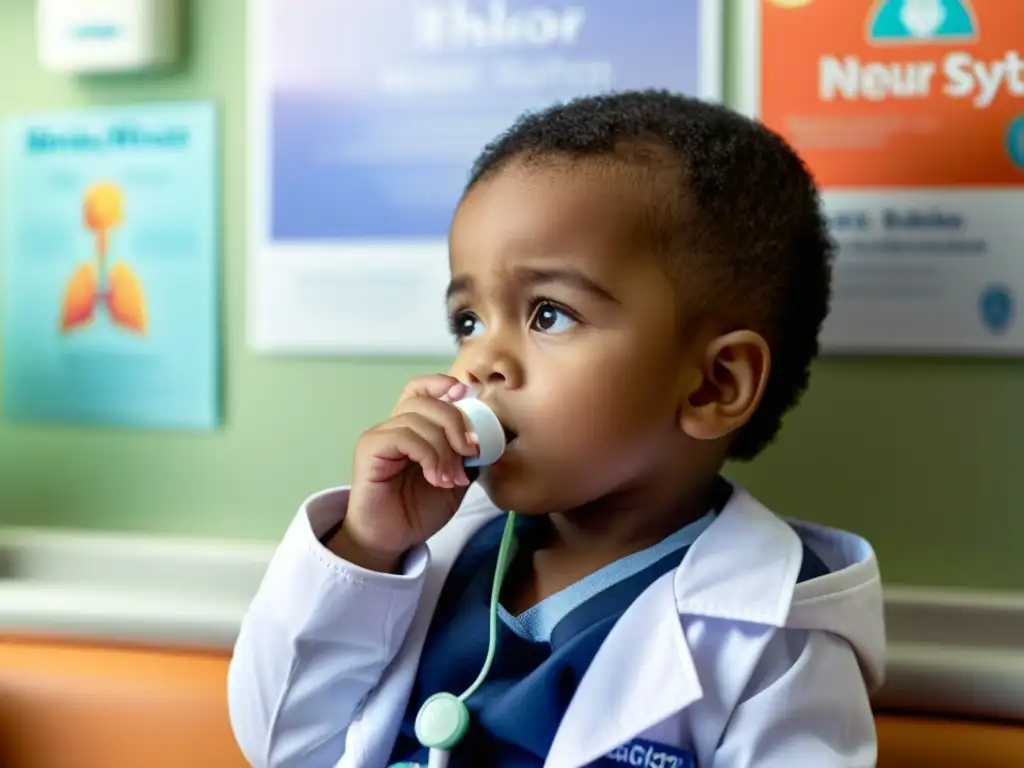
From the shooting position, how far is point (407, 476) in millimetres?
735

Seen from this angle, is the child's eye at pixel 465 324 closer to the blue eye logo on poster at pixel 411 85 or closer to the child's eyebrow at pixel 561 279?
the child's eyebrow at pixel 561 279

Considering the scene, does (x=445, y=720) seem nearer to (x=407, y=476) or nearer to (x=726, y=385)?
(x=407, y=476)

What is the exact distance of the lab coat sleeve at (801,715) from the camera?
635 millimetres

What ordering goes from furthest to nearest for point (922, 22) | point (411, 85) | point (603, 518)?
point (411, 85), point (922, 22), point (603, 518)

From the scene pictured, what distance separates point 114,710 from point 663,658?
484 millimetres

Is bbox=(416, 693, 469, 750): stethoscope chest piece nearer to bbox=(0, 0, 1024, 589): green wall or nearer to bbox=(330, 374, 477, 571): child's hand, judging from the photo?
bbox=(330, 374, 477, 571): child's hand

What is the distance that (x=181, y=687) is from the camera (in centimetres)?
85

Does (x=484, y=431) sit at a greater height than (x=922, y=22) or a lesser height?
lesser

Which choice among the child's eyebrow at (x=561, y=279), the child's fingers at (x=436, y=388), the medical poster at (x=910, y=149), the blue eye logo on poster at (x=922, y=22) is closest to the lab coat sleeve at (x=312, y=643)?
the child's fingers at (x=436, y=388)

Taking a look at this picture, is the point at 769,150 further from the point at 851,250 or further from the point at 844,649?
the point at 844,649

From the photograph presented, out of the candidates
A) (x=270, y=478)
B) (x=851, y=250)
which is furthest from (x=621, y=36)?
(x=270, y=478)

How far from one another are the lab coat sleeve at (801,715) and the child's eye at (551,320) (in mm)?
247

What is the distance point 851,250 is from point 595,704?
442 millimetres

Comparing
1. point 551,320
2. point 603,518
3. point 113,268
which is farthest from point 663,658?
point 113,268
